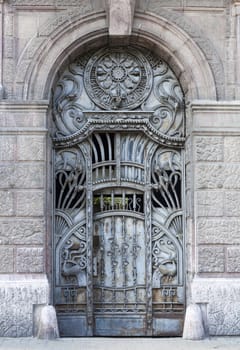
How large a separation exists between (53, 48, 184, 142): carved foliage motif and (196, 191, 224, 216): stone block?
3.93 feet

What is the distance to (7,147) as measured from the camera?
10359 millimetres

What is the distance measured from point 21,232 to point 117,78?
3031mm

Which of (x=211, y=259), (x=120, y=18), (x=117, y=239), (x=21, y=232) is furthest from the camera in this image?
(x=117, y=239)

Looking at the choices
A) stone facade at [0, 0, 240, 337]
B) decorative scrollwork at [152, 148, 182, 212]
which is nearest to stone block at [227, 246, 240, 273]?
stone facade at [0, 0, 240, 337]

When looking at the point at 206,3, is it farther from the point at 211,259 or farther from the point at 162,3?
the point at 211,259

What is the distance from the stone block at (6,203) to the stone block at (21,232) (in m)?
0.12

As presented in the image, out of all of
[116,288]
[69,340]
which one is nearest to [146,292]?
[116,288]

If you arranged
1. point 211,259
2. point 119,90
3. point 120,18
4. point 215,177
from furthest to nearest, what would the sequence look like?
point 119,90, point 120,18, point 215,177, point 211,259

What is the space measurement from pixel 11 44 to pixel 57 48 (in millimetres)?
736

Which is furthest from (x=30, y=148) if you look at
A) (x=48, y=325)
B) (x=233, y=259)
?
(x=233, y=259)

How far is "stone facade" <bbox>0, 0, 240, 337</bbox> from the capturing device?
33.5ft

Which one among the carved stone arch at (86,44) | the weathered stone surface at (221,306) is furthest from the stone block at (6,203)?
the weathered stone surface at (221,306)

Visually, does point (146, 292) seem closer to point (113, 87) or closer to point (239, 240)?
point (239, 240)

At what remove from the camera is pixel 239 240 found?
10.4m
